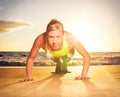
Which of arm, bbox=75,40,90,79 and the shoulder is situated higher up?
the shoulder

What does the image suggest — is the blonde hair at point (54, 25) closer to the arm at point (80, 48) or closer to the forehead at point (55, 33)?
the forehead at point (55, 33)

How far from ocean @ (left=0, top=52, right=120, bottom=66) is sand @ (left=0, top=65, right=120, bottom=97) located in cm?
5

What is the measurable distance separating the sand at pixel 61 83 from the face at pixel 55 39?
271 mm

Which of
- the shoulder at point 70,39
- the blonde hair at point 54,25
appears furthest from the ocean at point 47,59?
the blonde hair at point 54,25

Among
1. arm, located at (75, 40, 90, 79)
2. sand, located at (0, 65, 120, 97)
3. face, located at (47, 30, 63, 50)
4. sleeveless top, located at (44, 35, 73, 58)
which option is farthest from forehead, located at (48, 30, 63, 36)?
sand, located at (0, 65, 120, 97)

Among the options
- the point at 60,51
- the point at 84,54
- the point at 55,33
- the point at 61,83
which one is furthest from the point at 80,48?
the point at 61,83

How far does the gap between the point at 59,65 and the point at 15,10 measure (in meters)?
0.82

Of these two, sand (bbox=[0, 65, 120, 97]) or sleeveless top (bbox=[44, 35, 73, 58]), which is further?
sleeveless top (bbox=[44, 35, 73, 58])

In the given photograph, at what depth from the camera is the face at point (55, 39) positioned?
10.0ft

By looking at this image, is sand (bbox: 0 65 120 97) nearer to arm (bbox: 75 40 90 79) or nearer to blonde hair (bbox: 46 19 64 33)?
arm (bbox: 75 40 90 79)

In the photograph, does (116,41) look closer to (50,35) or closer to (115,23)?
(115,23)

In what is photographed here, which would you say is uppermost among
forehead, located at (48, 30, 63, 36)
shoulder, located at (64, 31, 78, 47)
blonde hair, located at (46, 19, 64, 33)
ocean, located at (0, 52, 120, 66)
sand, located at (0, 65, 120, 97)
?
blonde hair, located at (46, 19, 64, 33)

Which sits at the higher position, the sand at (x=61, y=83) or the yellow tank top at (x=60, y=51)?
the yellow tank top at (x=60, y=51)

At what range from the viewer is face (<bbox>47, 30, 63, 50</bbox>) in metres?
3.05
